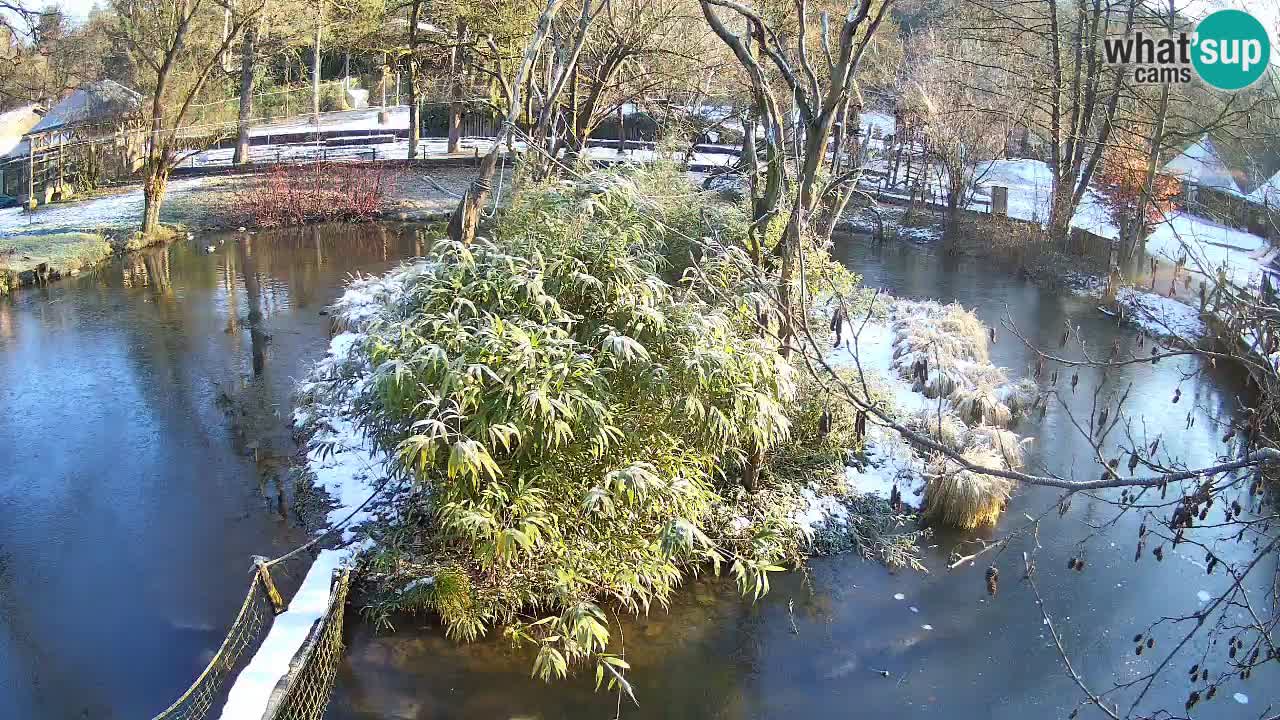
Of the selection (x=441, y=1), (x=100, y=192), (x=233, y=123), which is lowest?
(x=100, y=192)

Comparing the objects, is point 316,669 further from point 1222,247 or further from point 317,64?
point 317,64

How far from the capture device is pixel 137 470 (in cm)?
959

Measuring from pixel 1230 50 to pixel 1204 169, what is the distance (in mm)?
6766

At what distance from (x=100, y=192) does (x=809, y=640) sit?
20405mm

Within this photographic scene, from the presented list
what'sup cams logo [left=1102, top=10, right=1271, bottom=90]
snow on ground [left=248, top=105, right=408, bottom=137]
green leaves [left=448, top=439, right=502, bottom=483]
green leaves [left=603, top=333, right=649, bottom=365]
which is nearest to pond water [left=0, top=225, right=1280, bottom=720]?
green leaves [left=448, top=439, right=502, bottom=483]

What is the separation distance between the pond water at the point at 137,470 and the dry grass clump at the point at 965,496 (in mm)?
5374

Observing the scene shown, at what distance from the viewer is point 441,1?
21.8 metres

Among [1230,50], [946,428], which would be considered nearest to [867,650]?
[946,428]

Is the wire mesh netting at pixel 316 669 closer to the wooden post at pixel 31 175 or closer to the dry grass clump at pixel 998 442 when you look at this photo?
the dry grass clump at pixel 998 442

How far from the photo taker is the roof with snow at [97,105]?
80.5ft

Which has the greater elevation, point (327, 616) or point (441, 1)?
point (441, 1)

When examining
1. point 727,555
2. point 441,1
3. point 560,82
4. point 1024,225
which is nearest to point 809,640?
point 727,555

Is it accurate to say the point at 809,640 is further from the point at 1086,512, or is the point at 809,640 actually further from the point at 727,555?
the point at 1086,512

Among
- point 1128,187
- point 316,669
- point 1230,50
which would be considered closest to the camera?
point 316,669
